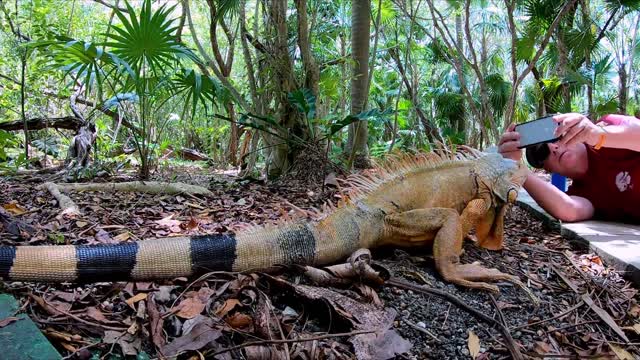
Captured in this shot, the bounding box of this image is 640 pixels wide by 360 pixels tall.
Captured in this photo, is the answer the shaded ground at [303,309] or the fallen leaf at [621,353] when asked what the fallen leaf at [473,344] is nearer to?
the shaded ground at [303,309]

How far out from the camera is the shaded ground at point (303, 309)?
5.50ft

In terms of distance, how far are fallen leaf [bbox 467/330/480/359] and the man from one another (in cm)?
168

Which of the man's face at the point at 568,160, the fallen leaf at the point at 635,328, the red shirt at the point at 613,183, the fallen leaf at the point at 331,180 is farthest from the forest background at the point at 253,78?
the fallen leaf at the point at 635,328

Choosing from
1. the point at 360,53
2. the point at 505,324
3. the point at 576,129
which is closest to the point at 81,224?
the point at 505,324

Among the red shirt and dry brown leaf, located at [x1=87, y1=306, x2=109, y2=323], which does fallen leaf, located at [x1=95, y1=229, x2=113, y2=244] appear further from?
the red shirt

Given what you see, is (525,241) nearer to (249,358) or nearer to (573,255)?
(573,255)

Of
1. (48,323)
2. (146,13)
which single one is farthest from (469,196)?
(146,13)

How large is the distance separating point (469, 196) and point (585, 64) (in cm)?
886

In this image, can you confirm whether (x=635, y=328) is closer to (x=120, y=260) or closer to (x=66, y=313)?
(x=120, y=260)

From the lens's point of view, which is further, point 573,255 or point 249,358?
point 573,255

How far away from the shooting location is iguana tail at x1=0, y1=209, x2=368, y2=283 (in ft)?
5.90

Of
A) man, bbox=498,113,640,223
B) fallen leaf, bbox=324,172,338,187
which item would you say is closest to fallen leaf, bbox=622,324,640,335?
man, bbox=498,113,640,223

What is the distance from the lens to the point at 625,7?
311 inches

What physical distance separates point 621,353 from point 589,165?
7.13 ft
